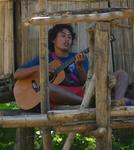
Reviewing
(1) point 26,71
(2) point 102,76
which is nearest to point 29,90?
(1) point 26,71

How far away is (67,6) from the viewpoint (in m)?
7.63

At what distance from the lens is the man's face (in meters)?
7.05

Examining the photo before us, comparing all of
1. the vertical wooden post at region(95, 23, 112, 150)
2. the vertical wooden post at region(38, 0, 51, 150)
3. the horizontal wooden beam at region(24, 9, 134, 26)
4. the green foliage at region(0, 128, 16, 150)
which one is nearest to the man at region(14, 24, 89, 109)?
the vertical wooden post at region(38, 0, 51, 150)

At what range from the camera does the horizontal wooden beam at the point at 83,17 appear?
551 cm

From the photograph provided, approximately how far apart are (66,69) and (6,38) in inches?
40.2

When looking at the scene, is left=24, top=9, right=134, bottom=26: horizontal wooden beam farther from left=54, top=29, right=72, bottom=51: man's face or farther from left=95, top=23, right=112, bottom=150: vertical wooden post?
left=54, top=29, right=72, bottom=51: man's face

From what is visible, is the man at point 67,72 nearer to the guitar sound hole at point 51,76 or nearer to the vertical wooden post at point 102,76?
the guitar sound hole at point 51,76

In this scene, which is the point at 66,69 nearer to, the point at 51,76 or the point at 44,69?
the point at 51,76

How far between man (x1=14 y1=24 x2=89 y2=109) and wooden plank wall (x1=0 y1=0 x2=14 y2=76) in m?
0.55

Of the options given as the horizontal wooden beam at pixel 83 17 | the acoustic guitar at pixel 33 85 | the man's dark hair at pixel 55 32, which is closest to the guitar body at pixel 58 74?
the acoustic guitar at pixel 33 85

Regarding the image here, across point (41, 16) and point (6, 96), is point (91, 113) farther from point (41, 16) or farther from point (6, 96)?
point (6, 96)

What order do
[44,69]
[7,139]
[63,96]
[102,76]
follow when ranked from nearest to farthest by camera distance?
[102,76] < [44,69] < [63,96] < [7,139]

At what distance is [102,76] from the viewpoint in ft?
18.7

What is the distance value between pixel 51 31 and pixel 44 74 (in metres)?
1.13
